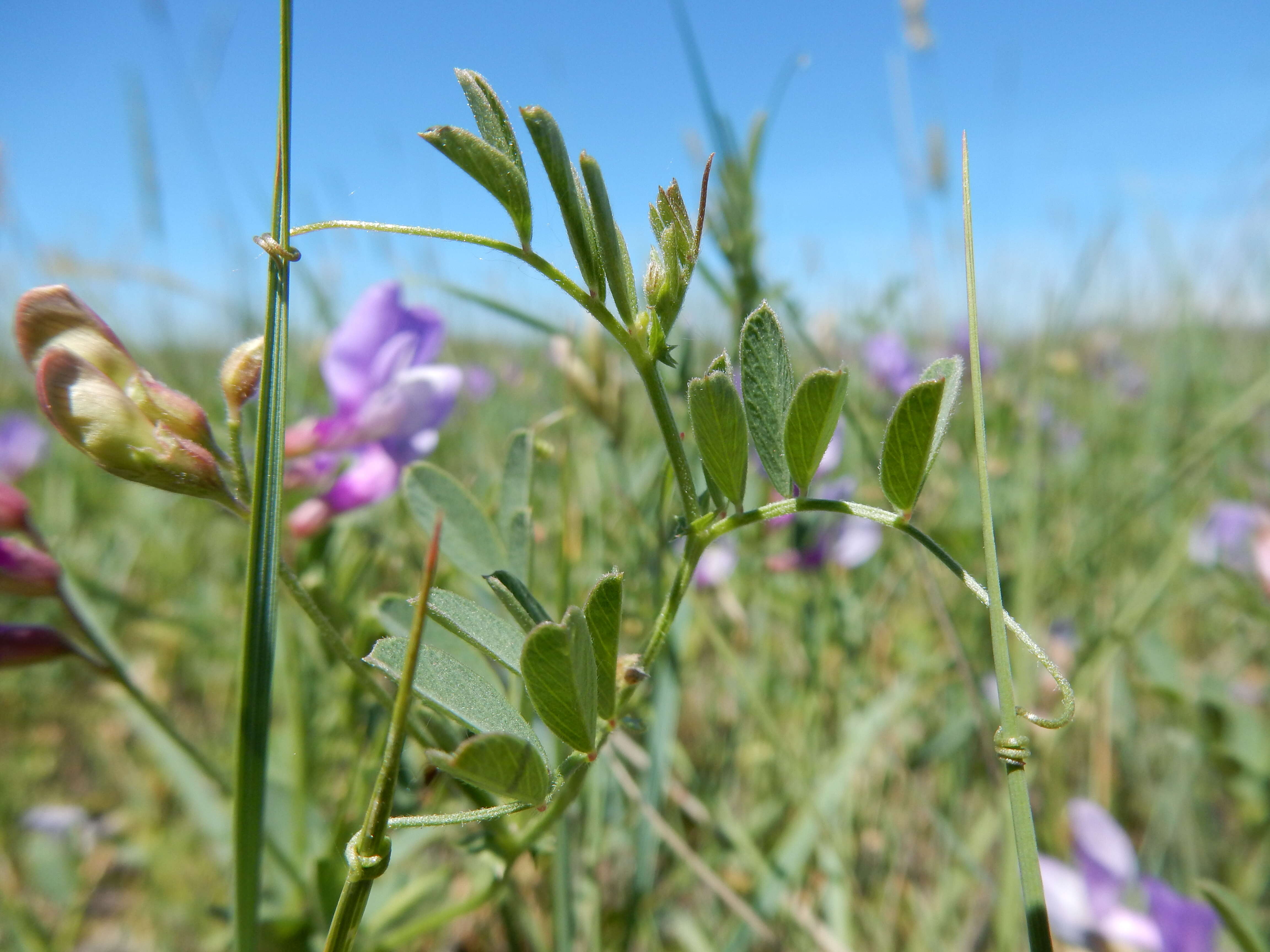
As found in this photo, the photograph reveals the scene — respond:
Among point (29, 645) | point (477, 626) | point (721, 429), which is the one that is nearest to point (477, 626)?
point (477, 626)

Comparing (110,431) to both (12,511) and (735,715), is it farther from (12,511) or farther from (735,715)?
(735,715)

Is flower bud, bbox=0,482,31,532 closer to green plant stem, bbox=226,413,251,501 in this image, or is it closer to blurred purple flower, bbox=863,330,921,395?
green plant stem, bbox=226,413,251,501

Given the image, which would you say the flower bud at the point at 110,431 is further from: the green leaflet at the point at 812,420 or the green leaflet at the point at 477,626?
the green leaflet at the point at 812,420

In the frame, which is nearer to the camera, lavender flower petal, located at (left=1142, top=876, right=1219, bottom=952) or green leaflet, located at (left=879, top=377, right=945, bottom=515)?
green leaflet, located at (left=879, top=377, right=945, bottom=515)

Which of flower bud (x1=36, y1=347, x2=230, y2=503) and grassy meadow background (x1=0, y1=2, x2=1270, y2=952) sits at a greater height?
flower bud (x1=36, y1=347, x2=230, y2=503)

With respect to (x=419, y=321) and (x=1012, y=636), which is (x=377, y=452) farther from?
(x=1012, y=636)

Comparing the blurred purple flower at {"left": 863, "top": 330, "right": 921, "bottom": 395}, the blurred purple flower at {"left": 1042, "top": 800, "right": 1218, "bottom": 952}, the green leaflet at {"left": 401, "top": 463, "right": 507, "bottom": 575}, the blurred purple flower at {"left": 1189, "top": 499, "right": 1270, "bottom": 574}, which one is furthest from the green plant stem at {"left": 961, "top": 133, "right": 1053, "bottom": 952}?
the blurred purple flower at {"left": 863, "top": 330, "right": 921, "bottom": 395}

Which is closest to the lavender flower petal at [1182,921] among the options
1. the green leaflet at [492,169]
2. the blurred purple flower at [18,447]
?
the green leaflet at [492,169]
